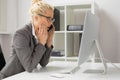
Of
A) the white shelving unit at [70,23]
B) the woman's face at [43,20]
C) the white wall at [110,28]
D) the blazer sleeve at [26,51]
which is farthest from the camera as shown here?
the white wall at [110,28]

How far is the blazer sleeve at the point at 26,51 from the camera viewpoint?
1.60 metres

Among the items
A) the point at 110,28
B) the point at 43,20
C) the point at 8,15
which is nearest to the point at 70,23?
the point at 110,28

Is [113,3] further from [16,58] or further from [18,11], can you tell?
[16,58]

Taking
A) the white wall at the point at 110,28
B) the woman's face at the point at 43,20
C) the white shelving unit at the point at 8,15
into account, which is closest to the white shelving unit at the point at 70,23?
the white wall at the point at 110,28

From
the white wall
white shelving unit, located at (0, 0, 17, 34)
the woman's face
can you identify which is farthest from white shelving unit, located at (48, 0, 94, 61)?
the woman's face

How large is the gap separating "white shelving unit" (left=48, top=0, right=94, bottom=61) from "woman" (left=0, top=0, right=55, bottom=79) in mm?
1102

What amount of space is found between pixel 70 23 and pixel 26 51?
146 cm

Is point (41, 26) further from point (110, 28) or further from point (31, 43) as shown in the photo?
point (110, 28)

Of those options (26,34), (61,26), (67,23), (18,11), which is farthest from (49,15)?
(18,11)

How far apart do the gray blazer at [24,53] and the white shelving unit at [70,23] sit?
3.69 feet

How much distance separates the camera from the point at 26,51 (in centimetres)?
160

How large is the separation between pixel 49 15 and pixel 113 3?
153 cm

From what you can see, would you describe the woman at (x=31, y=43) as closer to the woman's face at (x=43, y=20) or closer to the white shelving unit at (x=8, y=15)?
the woman's face at (x=43, y=20)

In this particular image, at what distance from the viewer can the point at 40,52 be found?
165 centimetres
